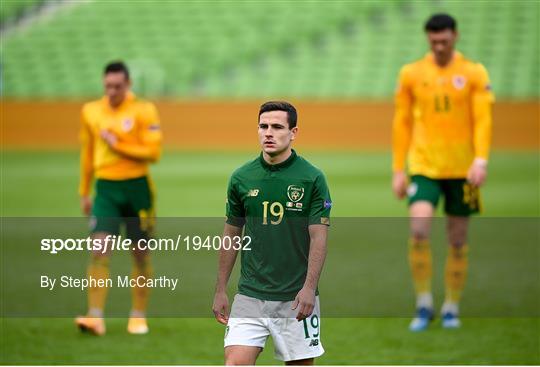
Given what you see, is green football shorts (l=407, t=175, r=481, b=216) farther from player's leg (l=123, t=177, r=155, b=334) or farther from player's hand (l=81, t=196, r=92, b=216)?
player's hand (l=81, t=196, r=92, b=216)

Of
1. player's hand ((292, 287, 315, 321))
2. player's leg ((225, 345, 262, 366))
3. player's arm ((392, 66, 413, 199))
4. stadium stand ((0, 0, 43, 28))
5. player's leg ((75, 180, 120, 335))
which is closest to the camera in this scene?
player's hand ((292, 287, 315, 321))

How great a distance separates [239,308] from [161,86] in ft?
86.9

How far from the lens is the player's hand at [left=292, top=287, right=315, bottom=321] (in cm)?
450

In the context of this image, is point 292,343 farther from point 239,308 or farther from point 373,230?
point 373,230

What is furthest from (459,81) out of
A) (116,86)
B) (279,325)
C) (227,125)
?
(227,125)

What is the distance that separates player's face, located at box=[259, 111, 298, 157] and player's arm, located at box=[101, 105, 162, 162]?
349 cm

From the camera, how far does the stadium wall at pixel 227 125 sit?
87.9 ft

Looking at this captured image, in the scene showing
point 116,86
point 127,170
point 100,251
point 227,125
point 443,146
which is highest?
point 227,125

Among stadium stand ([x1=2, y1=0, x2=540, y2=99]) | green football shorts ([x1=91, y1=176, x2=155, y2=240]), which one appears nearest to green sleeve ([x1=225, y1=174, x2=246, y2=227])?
green football shorts ([x1=91, y1=176, x2=155, y2=240])

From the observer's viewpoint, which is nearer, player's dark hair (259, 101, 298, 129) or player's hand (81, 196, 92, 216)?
player's dark hair (259, 101, 298, 129)

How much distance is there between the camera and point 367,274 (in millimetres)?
10312

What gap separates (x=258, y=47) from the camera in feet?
107

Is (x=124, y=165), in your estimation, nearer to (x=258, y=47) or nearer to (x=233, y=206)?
(x=233, y=206)

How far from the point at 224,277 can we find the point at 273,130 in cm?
67
